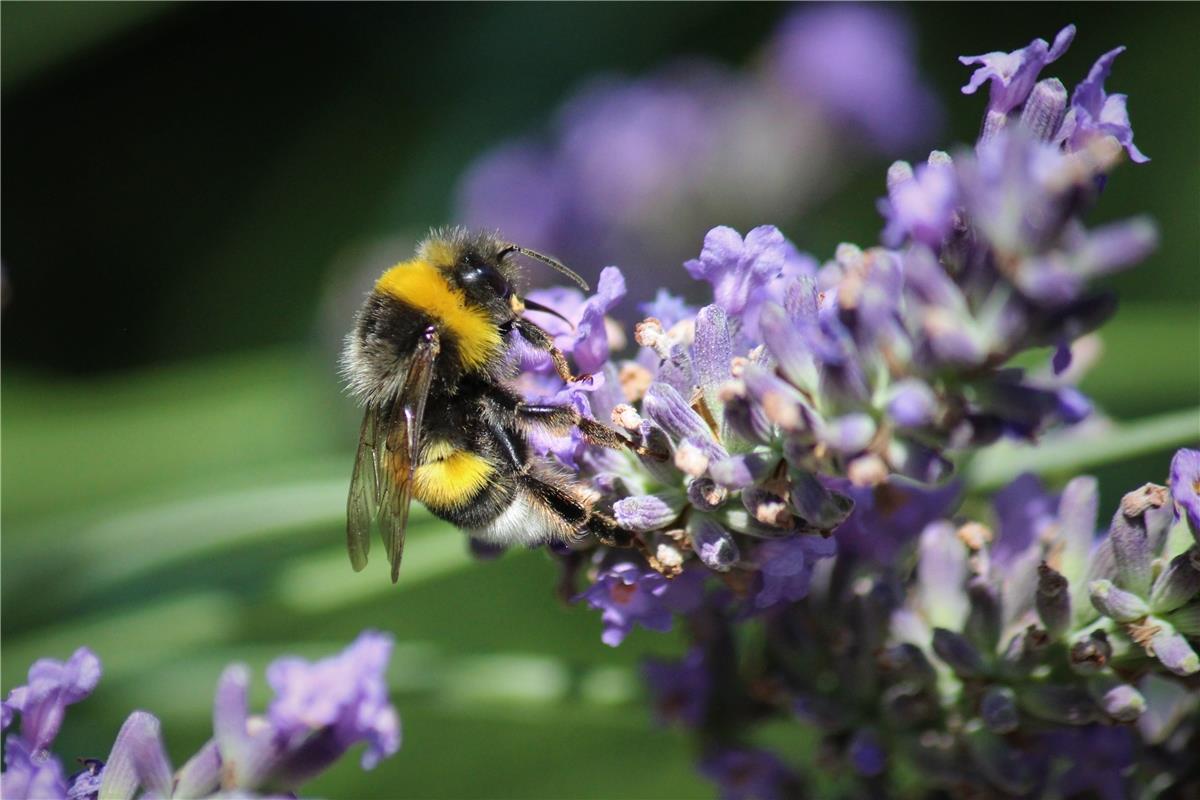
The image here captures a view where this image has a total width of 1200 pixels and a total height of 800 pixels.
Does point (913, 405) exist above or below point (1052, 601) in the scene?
above

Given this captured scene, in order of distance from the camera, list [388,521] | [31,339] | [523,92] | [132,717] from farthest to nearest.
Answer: [523,92] → [31,339] → [388,521] → [132,717]

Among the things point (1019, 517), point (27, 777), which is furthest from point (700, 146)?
point (27, 777)

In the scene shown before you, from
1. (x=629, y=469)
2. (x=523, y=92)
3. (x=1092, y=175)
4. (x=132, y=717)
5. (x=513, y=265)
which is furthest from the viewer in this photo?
(x=523, y=92)

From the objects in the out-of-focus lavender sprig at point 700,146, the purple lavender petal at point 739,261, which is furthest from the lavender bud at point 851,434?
the out-of-focus lavender sprig at point 700,146

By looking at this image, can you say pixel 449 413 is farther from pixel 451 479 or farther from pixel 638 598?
pixel 638 598

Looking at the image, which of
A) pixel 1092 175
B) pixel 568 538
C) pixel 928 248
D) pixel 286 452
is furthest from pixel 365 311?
pixel 286 452

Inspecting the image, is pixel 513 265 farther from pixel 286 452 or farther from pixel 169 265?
pixel 169 265
